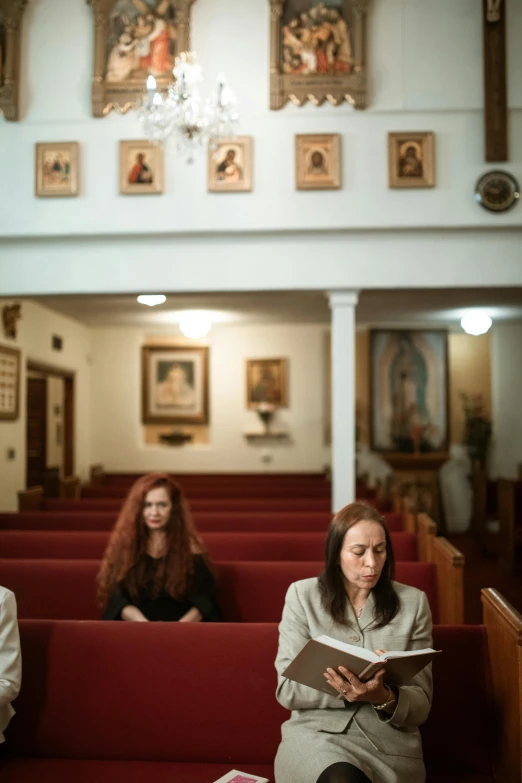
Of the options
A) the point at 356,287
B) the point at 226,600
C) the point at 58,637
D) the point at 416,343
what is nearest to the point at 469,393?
the point at 416,343

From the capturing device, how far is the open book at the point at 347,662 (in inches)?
84.7

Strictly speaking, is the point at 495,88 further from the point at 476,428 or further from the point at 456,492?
the point at 456,492

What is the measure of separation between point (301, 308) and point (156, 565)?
20.5 ft

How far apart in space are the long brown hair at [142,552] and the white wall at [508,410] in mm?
8561

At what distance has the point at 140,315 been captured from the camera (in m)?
10.2

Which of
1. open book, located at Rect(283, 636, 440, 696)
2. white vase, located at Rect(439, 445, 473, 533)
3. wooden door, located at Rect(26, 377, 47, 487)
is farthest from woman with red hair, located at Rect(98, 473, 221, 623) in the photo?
white vase, located at Rect(439, 445, 473, 533)

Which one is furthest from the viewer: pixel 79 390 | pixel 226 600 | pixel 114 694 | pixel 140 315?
pixel 79 390

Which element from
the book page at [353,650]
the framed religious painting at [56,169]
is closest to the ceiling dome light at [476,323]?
the framed religious painting at [56,169]

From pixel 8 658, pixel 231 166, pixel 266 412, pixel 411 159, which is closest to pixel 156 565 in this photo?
pixel 8 658

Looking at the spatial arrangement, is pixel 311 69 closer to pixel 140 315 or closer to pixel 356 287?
pixel 356 287

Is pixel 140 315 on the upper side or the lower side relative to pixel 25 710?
upper

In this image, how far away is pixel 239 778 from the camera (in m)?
2.54

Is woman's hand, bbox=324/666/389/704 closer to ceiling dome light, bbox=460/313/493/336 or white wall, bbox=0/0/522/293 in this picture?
white wall, bbox=0/0/522/293

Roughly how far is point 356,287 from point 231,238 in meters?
1.10
